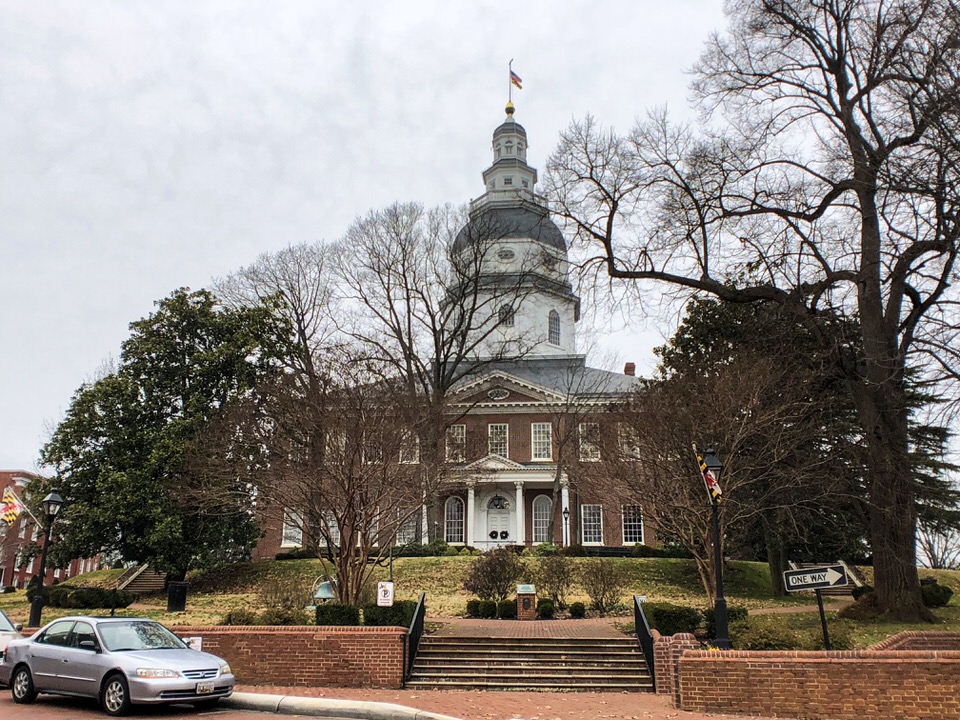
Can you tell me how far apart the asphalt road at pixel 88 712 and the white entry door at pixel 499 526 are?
1264 inches

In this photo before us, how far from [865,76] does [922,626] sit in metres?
13.6

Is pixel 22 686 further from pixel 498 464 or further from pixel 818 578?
pixel 498 464

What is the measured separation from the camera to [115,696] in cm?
1086

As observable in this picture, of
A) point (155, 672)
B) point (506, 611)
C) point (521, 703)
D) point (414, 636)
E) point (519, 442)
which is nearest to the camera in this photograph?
point (155, 672)

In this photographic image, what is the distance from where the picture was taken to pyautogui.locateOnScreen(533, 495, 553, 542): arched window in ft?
144

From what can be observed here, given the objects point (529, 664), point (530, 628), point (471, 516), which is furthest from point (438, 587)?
point (529, 664)

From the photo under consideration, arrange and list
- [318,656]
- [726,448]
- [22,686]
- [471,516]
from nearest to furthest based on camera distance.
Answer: [22,686], [318,656], [726,448], [471,516]

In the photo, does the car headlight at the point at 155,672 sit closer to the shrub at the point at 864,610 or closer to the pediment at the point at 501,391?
the shrub at the point at 864,610

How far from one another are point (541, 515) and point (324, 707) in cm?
3308

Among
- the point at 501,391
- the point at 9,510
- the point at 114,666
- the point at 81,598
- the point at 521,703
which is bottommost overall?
the point at 521,703

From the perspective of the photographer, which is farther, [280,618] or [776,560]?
[776,560]

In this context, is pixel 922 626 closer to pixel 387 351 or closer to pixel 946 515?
pixel 946 515

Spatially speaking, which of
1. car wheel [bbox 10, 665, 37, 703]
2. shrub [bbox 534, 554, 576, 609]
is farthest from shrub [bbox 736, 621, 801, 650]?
car wheel [bbox 10, 665, 37, 703]

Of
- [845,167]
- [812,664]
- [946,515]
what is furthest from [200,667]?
[946,515]
